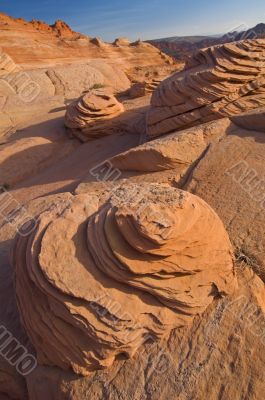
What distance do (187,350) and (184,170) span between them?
9.03ft

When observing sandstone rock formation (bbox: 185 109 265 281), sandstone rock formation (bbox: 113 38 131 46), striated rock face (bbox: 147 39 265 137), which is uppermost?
striated rock face (bbox: 147 39 265 137)

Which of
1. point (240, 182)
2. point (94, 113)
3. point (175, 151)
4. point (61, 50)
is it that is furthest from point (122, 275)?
point (61, 50)

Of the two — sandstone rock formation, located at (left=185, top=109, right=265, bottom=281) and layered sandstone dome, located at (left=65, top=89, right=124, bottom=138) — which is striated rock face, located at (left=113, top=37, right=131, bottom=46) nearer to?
layered sandstone dome, located at (left=65, top=89, right=124, bottom=138)

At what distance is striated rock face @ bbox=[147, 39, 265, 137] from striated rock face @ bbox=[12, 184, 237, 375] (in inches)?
122

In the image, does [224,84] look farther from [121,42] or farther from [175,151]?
[121,42]

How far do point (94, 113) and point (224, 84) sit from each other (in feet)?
13.3

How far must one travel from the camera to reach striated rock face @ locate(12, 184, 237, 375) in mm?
2988

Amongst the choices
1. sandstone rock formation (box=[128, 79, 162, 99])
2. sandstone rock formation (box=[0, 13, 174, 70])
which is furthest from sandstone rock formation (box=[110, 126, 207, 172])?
sandstone rock formation (box=[0, 13, 174, 70])

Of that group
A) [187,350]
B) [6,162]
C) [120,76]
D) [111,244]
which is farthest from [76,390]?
[120,76]

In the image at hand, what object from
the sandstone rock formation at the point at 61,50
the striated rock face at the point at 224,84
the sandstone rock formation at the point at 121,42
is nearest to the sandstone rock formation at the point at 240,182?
the striated rock face at the point at 224,84

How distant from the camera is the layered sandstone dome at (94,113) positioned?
29.2 ft

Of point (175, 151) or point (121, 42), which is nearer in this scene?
Answer: point (175, 151)

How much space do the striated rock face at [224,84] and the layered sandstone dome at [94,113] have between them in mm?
3091

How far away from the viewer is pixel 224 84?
5.82 metres
